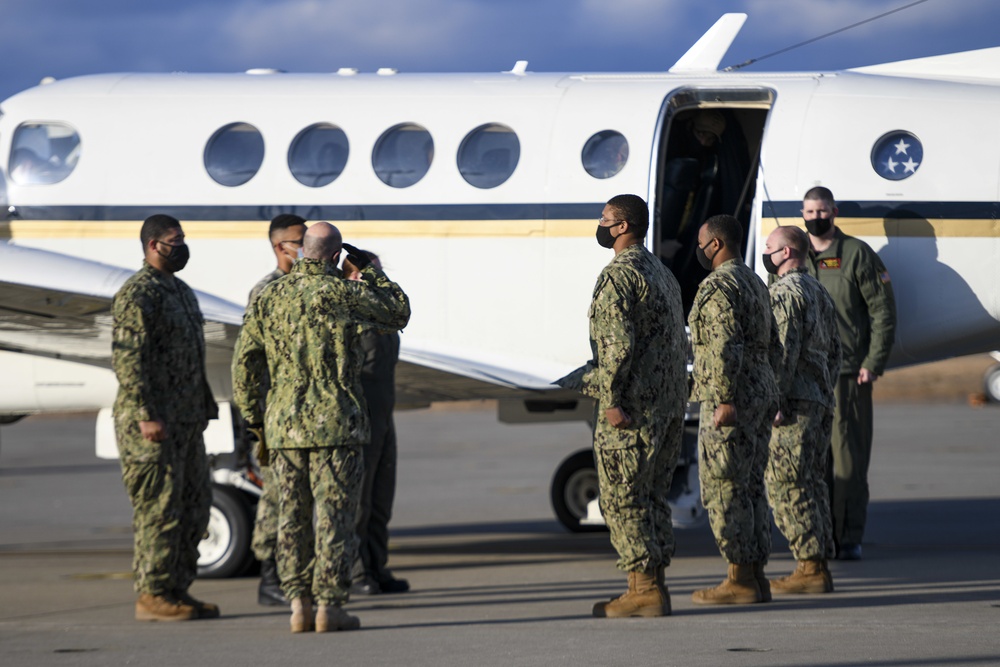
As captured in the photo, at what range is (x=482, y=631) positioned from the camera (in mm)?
7547

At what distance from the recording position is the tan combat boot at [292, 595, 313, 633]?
24.3ft

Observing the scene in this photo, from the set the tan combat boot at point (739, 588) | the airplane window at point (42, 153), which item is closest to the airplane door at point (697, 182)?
the tan combat boot at point (739, 588)

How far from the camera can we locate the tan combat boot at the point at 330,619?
7.37 metres

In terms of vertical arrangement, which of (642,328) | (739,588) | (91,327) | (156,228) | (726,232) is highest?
(156,228)

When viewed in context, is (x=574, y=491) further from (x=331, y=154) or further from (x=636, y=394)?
(x=636, y=394)

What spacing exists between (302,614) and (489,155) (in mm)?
4353

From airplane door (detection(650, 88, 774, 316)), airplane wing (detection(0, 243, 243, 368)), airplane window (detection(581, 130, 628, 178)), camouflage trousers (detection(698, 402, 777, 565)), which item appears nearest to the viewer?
camouflage trousers (detection(698, 402, 777, 565))

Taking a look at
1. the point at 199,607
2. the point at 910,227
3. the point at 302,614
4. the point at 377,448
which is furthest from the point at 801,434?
the point at 199,607

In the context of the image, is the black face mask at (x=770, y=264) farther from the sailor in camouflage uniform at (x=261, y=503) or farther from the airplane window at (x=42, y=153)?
the airplane window at (x=42, y=153)

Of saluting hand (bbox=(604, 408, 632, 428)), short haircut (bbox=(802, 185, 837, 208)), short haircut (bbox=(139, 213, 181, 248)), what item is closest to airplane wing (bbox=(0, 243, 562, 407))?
short haircut (bbox=(139, 213, 181, 248))

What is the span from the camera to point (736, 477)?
25.8 ft

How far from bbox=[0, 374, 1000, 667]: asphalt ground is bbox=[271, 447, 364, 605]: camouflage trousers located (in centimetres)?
33

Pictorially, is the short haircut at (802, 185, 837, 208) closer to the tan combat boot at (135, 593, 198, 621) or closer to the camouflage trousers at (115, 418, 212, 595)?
the camouflage trousers at (115, 418, 212, 595)

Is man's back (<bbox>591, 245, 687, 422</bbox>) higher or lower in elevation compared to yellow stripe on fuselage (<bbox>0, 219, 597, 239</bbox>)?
lower
